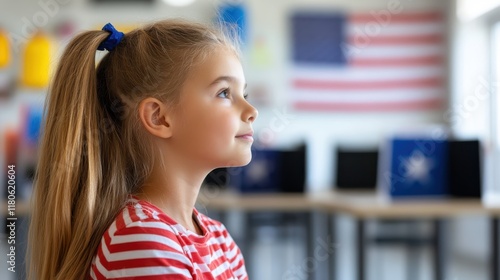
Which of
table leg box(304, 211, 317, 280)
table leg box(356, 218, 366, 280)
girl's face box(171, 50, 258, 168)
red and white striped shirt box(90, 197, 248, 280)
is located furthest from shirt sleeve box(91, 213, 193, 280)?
table leg box(304, 211, 317, 280)

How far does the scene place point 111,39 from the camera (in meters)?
0.97

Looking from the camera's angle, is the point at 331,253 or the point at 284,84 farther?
the point at 284,84

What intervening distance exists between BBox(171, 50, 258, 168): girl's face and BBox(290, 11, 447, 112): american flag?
16.6ft

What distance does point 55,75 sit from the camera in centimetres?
97

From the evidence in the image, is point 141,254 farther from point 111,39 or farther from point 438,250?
point 438,250

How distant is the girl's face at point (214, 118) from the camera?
36.6 inches

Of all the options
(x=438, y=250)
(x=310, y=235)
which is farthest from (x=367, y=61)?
(x=438, y=250)

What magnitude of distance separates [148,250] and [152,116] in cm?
21

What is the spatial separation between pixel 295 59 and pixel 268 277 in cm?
219

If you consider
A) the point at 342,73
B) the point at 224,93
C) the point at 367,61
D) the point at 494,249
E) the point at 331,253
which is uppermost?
the point at 367,61

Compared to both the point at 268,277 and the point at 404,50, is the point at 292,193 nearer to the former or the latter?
the point at 268,277

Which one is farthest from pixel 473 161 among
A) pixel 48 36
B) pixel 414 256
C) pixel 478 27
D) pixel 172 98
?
pixel 48 36

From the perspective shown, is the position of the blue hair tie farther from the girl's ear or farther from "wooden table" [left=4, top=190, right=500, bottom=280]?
"wooden table" [left=4, top=190, right=500, bottom=280]

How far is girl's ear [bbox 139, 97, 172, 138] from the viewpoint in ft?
3.08
